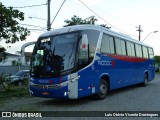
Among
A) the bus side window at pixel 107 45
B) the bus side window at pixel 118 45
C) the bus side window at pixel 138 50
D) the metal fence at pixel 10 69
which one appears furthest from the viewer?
the metal fence at pixel 10 69

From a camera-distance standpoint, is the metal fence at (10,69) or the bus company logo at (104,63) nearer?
the bus company logo at (104,63)

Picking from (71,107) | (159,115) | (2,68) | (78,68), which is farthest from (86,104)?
(2,68)

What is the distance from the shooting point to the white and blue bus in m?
11.0

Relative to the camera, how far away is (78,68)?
1112 cm

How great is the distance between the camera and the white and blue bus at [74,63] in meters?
11.0

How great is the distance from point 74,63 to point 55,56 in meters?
0.90

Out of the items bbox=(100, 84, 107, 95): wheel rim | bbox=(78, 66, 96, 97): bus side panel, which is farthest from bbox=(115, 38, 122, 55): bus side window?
bbox=(78, 66, 96, 97): bus side panel

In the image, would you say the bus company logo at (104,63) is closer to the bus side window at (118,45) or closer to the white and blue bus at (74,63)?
the white and blue bus at (74,63)

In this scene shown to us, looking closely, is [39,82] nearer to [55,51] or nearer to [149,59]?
[55,51]

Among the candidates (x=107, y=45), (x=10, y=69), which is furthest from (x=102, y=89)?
(x=10, y=69)

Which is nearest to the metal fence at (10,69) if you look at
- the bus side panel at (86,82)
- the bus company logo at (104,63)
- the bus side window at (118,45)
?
the bus side window at (118,45)

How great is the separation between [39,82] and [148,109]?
4.34 m

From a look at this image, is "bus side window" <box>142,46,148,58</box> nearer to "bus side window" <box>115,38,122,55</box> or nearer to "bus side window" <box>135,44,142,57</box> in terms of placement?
"bus side window" <box>135,44,142,57</box>

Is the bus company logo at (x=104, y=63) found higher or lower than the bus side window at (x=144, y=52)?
lower
